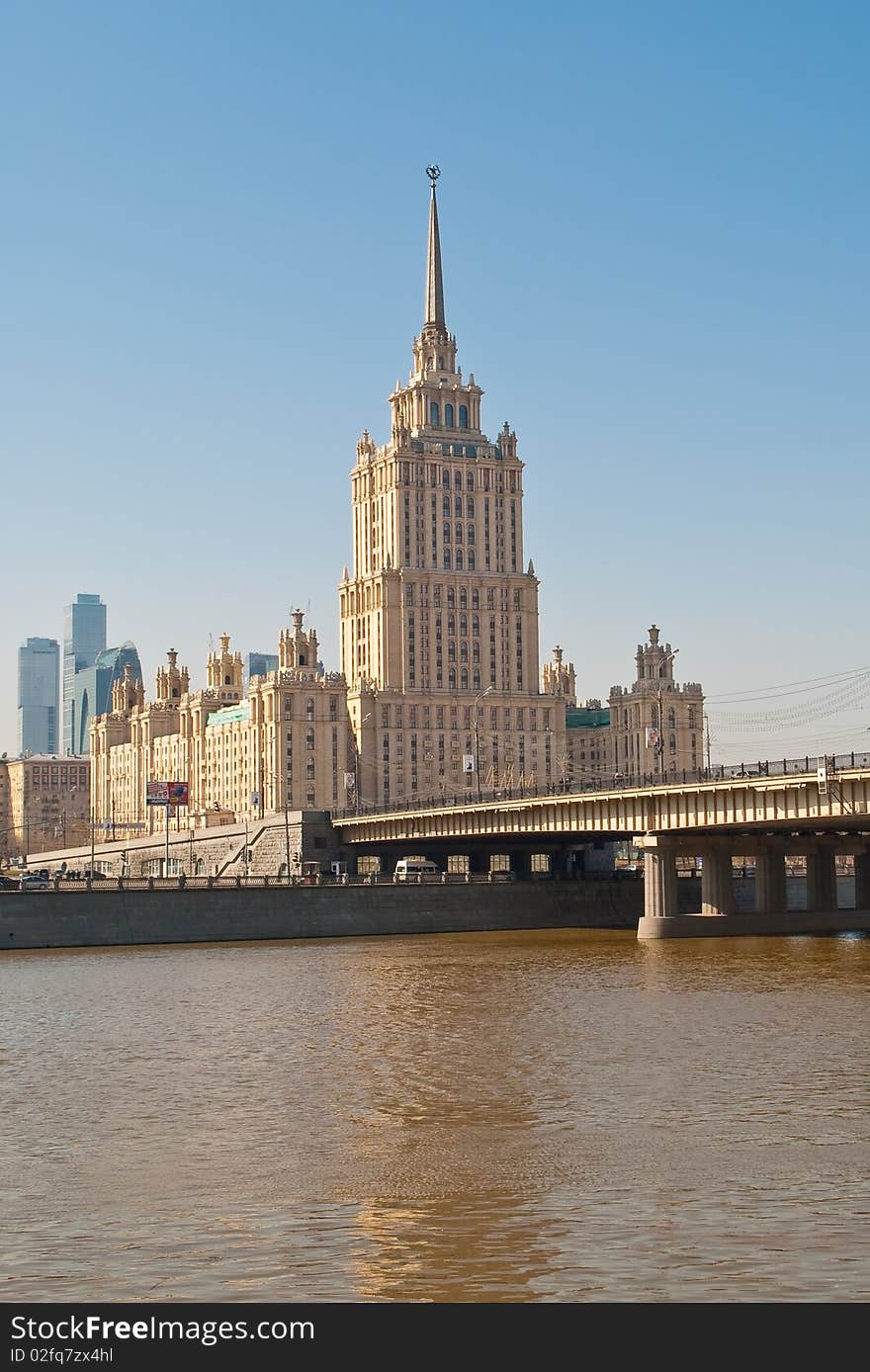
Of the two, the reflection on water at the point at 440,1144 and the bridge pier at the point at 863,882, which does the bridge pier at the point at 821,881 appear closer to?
the bridge pier at the point at 863,882

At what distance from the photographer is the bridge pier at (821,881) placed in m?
122

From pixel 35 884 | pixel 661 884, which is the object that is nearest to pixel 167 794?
pixel 35 884

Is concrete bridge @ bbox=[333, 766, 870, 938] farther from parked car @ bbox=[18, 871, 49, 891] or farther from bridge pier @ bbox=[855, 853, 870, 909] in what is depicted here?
parked car @ bbox=[18, 871, 49, 891]

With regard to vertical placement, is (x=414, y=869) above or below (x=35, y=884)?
above

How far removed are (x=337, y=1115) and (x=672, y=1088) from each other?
879 cm

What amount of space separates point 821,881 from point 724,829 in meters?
17.7

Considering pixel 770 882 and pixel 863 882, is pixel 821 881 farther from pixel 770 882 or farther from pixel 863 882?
pixel 770 882

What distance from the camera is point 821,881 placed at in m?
122

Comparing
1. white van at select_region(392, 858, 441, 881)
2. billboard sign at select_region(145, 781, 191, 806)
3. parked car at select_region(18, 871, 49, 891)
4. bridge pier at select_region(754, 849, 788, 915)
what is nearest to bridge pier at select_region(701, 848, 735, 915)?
bridge pier at select_region(754, 849, 788, 915)

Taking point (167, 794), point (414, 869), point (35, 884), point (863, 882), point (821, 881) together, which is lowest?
point (863, 882)

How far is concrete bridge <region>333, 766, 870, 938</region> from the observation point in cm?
9181

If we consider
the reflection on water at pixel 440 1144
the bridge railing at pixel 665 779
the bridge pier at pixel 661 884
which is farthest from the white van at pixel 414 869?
the reflection on water at pixel 440 1144

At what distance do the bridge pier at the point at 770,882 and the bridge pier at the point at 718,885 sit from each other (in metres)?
4.18
